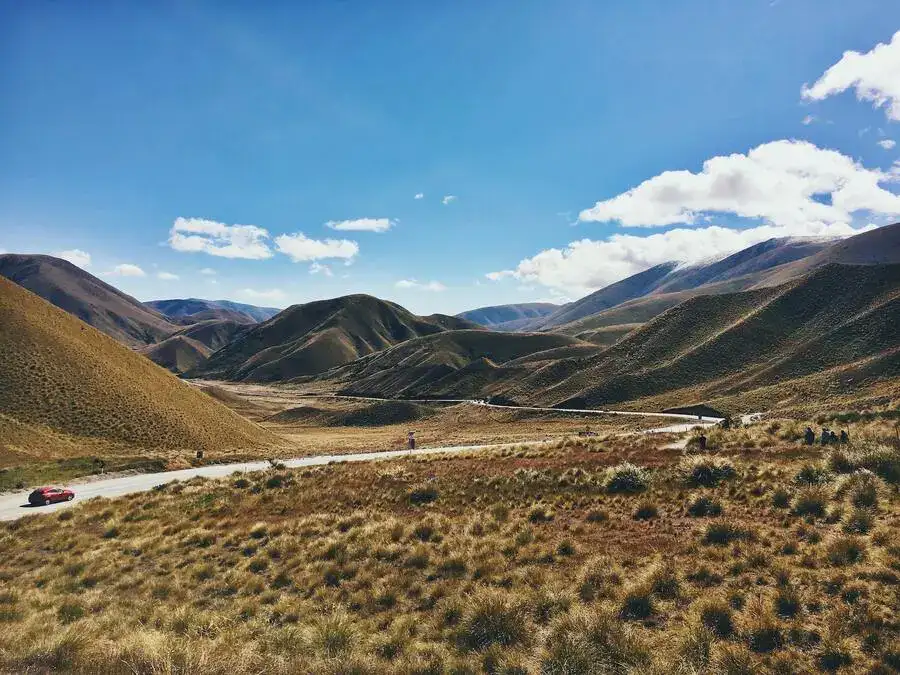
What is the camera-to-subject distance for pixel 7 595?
453 inches

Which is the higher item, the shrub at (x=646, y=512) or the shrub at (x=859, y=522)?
the shrub at (x=859, y=522)

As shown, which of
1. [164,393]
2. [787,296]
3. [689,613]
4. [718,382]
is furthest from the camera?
[787,296]

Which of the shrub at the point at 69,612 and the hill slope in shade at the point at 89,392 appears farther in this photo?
the hill slope in shade at the point at 89,392

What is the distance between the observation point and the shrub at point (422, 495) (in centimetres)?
1892

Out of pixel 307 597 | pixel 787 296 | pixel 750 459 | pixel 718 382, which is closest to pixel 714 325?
pixel 787 296

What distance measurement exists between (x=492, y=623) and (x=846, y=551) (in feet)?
24.5

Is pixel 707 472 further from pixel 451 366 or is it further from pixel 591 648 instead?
pixel 451 366

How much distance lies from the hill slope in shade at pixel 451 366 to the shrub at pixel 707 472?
109 meters

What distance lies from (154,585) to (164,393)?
53.4 m

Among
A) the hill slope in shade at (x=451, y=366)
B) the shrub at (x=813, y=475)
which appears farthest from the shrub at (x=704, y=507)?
the hill slope in shade at (x=451, y=366)

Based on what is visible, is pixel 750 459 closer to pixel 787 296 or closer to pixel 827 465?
pixel 827 465

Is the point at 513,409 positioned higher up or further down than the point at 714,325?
further down

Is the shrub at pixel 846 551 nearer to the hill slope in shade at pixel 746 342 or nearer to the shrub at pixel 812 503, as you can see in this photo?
the shrub at pixel 812 503

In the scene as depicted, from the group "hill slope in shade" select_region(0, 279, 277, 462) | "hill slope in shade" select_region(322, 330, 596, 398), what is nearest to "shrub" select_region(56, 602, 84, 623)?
"hill slope in shade" select_region(0, 279, 277, 462)
